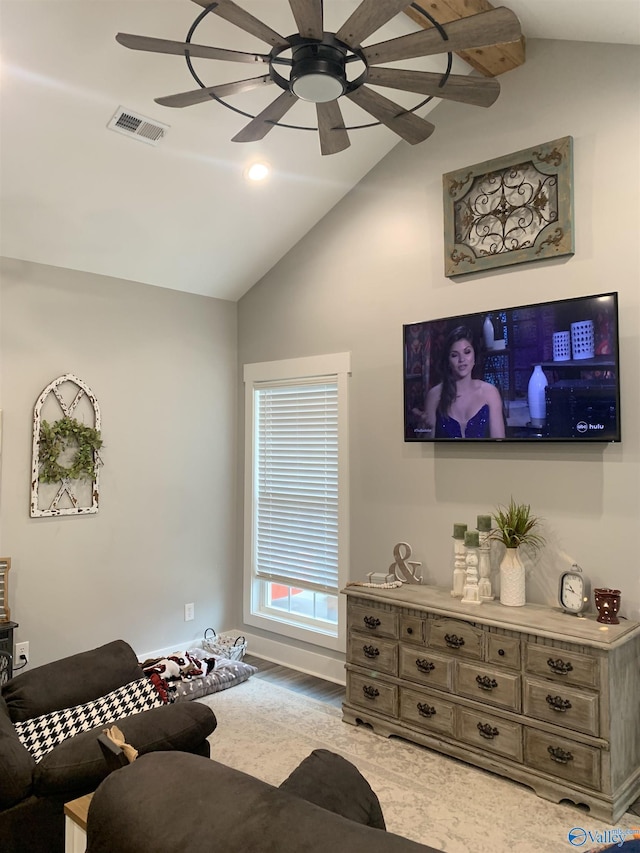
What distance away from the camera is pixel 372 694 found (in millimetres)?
3488

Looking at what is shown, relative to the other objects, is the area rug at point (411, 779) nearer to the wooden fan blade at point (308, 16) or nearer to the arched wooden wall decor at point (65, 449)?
the arched wooden wall decor at point (65, 449)

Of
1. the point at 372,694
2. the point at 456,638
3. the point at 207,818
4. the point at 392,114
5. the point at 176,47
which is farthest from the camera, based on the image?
the point at 372,694

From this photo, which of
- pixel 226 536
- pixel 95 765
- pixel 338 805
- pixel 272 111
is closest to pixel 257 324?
pixel 226 536

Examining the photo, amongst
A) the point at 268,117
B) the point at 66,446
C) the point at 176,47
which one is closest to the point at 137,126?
the point at 268,117

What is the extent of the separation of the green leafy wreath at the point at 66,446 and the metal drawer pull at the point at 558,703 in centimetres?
300

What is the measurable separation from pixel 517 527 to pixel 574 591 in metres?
0.40

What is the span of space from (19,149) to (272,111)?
5.18ft

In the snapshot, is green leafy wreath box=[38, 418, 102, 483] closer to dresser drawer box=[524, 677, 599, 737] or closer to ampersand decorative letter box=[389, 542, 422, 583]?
ampersand decorative letter box=[389, 542, 422, 583]

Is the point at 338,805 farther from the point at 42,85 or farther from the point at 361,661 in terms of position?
the point at 42,85

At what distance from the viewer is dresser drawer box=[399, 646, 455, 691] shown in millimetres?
3180

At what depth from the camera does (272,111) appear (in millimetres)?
2410

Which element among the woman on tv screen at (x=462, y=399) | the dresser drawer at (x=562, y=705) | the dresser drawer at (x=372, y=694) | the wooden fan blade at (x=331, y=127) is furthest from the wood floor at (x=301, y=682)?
the wooden fan blade at (x=331, y=127)

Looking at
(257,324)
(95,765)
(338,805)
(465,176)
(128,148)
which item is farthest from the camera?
(257,324)

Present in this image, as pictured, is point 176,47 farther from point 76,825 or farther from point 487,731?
point 487,731
